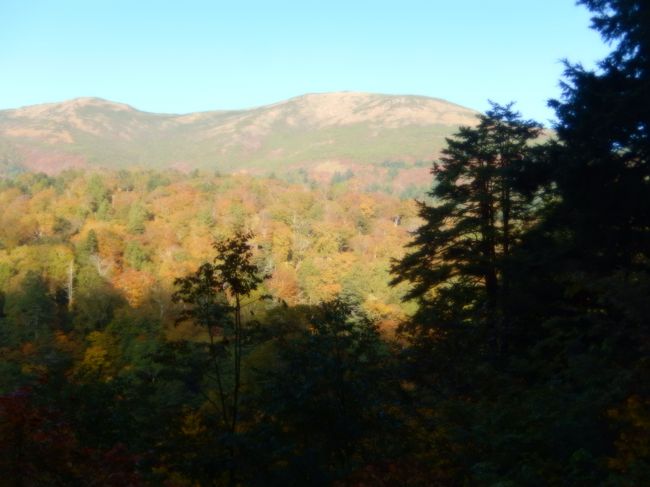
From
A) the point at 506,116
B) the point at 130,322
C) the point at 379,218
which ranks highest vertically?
the point at 506,116

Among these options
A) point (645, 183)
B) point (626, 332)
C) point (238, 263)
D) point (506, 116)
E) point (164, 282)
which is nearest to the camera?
point (626, 332)

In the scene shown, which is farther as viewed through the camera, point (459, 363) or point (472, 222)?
point (472, 222)

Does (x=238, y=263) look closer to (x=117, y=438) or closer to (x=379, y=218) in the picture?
(x=117, y=438)

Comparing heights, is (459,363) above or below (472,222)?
below

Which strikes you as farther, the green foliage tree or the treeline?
the green foliage tree

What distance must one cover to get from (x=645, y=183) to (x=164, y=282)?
73333 millimetres

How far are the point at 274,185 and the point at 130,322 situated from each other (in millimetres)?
71397

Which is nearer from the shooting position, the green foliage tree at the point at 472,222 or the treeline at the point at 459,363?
the treeline at the point at 459,363

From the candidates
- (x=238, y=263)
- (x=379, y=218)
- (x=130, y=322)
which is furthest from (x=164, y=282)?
(x=238, y=263)

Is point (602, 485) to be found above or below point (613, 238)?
below

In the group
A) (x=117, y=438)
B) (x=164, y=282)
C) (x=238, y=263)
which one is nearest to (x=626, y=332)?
(x=238, y=263)

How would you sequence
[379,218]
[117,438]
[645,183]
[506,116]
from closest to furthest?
[117,438] < [645,183] < [506,116] < [379,218]

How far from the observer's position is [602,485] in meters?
5.40

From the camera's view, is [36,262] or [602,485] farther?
[36,262]
